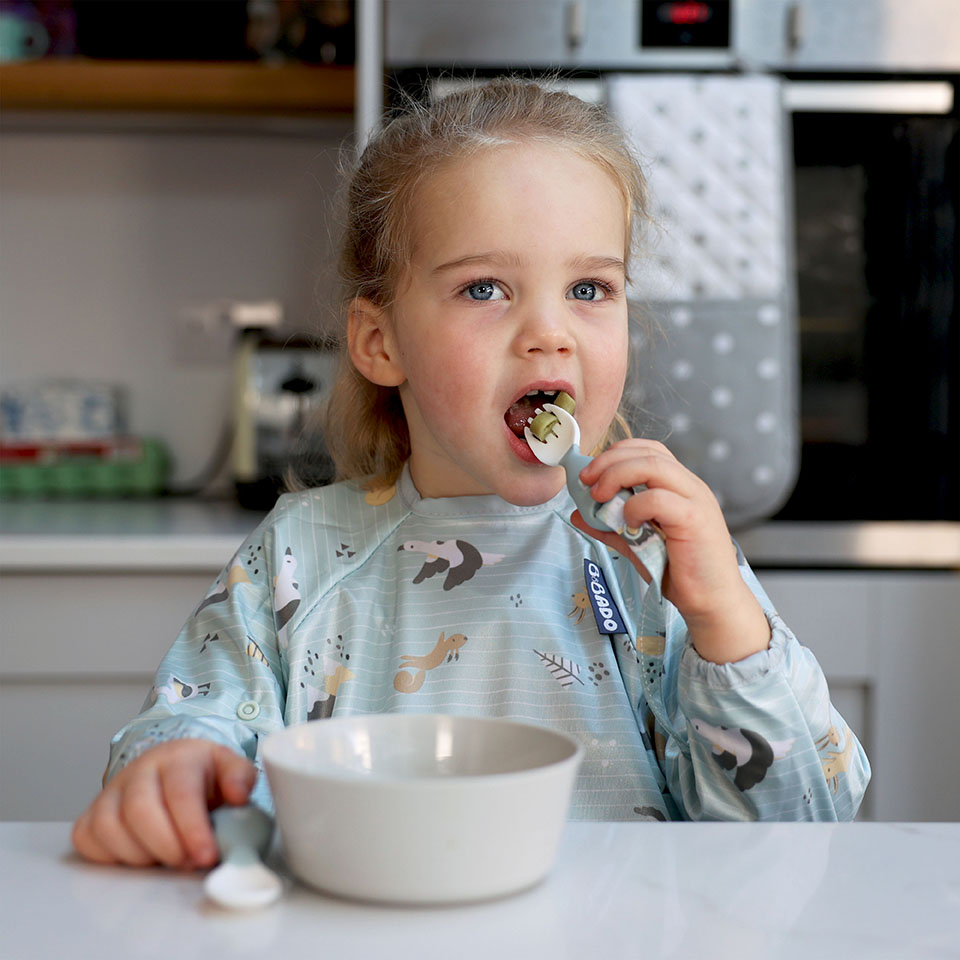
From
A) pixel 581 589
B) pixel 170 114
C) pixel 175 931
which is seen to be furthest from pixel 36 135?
pixel 175 931

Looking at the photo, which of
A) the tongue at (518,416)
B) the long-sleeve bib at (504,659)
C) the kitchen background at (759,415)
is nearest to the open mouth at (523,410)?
the tongue at (518,416)

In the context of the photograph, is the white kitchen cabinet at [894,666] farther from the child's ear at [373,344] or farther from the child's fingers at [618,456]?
the child's fingers at [618,456]

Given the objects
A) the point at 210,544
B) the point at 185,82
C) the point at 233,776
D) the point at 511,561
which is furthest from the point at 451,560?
the point at 185,82

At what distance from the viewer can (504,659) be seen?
35.2 inches

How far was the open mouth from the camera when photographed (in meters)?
0.88

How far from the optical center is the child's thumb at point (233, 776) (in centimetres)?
54

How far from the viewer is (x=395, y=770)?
53cm

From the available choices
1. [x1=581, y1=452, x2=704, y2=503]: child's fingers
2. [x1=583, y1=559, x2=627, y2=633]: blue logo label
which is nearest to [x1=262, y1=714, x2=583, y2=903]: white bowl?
[x1=581, y1=452, x2=704, y2=503]: child's fingers

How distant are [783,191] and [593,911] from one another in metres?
1.35

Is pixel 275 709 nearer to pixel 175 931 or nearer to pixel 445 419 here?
pixel 445 419

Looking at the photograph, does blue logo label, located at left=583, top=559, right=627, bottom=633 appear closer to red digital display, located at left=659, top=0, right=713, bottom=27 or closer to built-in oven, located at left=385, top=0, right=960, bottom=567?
built-in oven, located at left=385, top=0, right=960, bottom=567

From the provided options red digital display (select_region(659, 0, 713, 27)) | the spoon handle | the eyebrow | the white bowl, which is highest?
red digital display (select_region(659, 0, 713, 27))

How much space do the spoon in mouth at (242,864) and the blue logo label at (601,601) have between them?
415 millimetres

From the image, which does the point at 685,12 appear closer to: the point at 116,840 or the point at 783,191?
the point at 783,191
